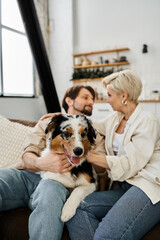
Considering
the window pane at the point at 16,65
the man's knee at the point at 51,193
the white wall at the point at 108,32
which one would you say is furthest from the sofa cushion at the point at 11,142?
the white wall at the point at 108,32

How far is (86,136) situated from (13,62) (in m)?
4.31

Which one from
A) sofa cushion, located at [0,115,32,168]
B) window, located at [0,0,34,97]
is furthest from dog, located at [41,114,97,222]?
window, located at [0,0,34,97]

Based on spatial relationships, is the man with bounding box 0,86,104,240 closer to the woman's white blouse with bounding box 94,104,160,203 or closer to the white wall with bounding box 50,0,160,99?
the woman's white blouse with bounding box 94,104,160,203

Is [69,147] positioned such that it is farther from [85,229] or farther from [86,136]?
[85,229]

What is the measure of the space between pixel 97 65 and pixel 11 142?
4.12 meters

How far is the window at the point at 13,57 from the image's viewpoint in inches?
200

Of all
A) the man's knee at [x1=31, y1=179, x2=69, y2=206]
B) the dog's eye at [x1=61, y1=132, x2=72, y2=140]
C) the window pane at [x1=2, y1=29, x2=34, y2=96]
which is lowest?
the man's knee at [x1=31, y1=179, x2=69, y2=206]

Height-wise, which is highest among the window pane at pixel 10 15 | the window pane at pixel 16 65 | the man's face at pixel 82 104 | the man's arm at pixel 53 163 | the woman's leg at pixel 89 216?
the window pane at pixel 10 15

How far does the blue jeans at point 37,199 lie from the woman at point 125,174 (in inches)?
5.5

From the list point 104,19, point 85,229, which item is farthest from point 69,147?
point 104,19

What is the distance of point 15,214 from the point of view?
1.59m

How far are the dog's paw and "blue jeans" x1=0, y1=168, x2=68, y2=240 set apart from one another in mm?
23

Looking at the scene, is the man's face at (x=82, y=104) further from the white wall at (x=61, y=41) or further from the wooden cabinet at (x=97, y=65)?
the white wall at (x=61, y=41)

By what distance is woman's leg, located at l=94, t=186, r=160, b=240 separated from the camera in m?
1.27
